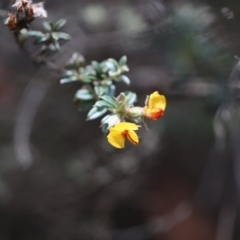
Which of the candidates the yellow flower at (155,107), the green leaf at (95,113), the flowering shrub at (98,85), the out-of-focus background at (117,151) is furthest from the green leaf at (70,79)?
the out-of-focus background at (117,151)

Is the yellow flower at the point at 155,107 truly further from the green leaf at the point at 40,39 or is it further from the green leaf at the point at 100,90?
the green leaf at the point at 40,39

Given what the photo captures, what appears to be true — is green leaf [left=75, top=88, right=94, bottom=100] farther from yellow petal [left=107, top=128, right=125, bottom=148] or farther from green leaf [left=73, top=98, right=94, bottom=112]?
yellow petal [left=107, top=128, right=125, bottom=148]

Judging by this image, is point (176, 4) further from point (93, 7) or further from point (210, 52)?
point (93, 7)

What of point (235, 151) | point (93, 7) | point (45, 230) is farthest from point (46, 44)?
point (45, 230)

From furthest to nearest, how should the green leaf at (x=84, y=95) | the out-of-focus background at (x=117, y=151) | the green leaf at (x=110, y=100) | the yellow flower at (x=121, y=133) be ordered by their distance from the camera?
the out-of-focus background at (x=117, y=151), the green leaf at (x=84, y=95), the green leaf at (x=110, y=100), the yellow flower at (x=121, y=133)

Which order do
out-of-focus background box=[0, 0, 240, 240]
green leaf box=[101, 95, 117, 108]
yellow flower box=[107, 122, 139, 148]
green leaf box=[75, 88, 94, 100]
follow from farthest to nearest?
out-of-focus background box=[0, 0, 240, 240], green leaf box=[75, 88, 94, 100], green leaf box=[101, 95, 117, 108], yellow flower box=[107, 122, 139, 148]

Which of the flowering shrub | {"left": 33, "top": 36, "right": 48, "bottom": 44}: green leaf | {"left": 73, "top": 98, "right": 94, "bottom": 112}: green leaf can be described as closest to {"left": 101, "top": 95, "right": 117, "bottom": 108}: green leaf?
the flowering shrub

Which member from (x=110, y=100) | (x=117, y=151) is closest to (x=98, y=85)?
(x=110, y=100)
